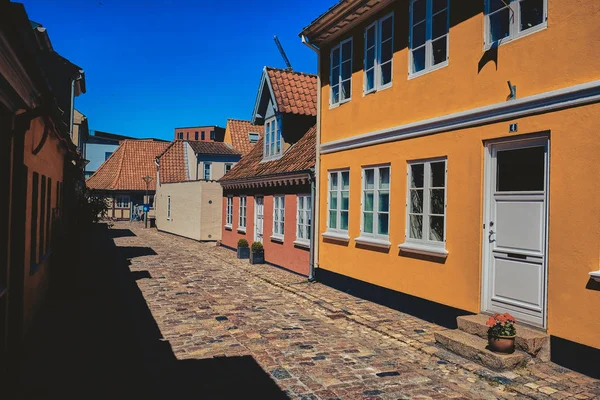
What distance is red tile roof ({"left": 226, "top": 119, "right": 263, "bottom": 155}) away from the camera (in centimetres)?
3075

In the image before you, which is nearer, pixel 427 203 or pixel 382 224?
pixel 427 203

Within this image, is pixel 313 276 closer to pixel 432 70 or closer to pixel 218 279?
pixel 218 279

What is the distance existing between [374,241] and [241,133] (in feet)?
75.1

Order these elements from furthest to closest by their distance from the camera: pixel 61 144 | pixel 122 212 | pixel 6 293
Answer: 1. pixel 122 212
2. pixel 61 144
3. pixel 6 293

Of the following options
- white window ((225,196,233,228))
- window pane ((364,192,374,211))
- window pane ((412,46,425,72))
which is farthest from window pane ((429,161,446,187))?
white window ((225,196,233,228))

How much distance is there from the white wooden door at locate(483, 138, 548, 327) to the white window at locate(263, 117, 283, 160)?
956 centimetres

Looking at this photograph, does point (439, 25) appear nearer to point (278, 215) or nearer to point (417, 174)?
point (417, 174)

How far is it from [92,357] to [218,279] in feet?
21.7

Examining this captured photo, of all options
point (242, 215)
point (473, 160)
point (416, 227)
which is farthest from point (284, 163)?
point (473, 160)

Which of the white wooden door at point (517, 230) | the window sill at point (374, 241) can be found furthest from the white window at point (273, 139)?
the white wooden door at point (517, 230)

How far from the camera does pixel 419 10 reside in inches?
338

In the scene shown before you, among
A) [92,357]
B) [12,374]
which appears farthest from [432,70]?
[12,374]

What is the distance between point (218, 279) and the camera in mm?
12711

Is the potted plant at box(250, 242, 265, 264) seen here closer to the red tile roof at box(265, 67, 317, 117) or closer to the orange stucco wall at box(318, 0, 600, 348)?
the red tile roof at box(265, 67, 317, 117)
